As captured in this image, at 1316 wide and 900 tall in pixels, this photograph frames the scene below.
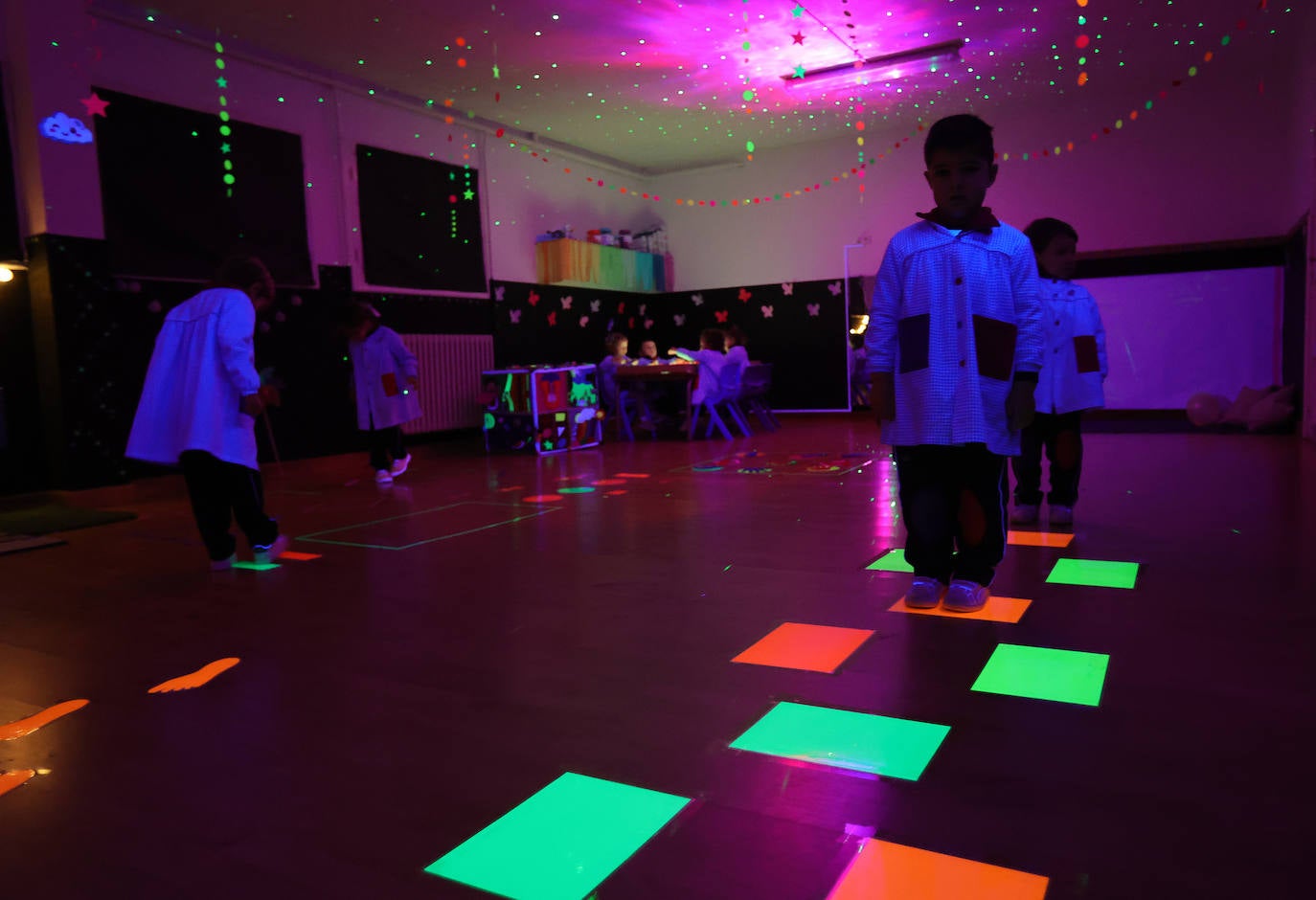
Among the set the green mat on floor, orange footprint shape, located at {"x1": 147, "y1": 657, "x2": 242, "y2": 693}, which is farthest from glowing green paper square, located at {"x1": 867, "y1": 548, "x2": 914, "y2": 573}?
the green mat on floor

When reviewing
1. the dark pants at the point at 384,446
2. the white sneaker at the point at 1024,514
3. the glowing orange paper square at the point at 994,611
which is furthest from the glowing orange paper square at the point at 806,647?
the dark pants at the point at 384,446

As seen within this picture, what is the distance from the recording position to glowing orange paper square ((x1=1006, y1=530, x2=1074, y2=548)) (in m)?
3.17

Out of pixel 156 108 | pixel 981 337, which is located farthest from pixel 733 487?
pixel 156 108

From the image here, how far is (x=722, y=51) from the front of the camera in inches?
263

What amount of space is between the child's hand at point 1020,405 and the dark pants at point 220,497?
2698 millimetres

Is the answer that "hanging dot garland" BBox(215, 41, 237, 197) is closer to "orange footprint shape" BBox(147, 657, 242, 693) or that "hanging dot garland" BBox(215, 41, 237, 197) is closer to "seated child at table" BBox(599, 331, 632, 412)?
"seated child at table" BBox(599, 331, 632, 412)

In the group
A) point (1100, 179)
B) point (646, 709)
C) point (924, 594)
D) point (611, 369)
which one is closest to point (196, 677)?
point (646, 709)

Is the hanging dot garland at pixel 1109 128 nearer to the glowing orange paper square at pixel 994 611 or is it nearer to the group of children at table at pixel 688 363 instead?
the group of children at table at pixel 688 363

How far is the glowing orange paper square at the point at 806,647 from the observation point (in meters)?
2.04

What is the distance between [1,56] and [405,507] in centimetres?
359

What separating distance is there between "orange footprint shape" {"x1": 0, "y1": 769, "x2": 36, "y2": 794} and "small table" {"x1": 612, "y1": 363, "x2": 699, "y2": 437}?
634cm

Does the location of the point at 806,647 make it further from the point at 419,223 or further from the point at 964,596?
the point at 419,223

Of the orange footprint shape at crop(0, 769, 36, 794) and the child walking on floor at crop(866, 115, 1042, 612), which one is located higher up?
the child walking on floor at crop(866, 115, 1042, 612)

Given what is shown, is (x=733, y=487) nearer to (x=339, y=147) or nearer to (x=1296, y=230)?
(x=339, y=147)
